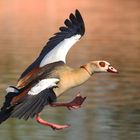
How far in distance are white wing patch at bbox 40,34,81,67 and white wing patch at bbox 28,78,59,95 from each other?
2.25 ft

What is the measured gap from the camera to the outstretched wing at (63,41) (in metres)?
8.62

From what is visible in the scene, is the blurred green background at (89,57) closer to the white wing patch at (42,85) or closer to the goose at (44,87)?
the goose at (44,87)

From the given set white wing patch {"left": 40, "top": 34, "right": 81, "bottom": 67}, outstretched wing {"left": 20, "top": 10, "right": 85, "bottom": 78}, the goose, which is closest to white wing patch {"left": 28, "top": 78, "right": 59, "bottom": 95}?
the goose

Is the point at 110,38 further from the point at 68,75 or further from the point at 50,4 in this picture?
the point at 68,75

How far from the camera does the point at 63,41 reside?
29.2ft

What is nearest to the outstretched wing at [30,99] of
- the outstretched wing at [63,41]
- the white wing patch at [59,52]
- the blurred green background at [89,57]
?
the white wing patch at [59,52]

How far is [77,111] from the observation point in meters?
14.9

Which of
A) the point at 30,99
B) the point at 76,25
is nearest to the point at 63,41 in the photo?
the point at 76,25

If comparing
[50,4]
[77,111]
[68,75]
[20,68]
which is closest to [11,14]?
[50,4]

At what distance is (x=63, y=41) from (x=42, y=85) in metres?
1.36

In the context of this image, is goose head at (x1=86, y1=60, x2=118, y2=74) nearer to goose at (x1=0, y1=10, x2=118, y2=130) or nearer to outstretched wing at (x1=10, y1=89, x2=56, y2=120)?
goose at (x1=0, y1=10, x2=118, y2=130)

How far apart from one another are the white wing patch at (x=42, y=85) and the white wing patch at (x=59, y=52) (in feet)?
2.25

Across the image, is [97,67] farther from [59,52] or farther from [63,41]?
[63,41]

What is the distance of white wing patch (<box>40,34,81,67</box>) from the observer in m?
8.48
